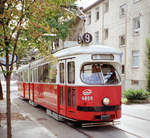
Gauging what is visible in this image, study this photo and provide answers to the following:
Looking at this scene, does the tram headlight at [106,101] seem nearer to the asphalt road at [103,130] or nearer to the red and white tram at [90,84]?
the red and white tram at [90,84]

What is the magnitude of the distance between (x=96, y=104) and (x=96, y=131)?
952 mm

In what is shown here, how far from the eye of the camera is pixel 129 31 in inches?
882

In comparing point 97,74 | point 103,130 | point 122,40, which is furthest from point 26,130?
point 122,40

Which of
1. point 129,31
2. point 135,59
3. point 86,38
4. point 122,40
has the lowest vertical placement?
point 86,38

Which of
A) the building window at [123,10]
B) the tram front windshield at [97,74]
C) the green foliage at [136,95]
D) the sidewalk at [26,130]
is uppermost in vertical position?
the building window at [123,10]

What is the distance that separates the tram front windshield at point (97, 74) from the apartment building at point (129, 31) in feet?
38.7

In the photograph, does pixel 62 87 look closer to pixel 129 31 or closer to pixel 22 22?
pixel 22 22

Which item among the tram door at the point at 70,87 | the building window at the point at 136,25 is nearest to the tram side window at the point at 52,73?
the tram door at the point at 70,87

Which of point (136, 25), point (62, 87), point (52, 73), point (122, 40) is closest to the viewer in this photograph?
point (62, 87)

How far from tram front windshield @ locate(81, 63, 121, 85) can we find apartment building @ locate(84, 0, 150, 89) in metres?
11.8

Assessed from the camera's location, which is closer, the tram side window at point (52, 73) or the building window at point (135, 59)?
the tram side window at point (52, 73)

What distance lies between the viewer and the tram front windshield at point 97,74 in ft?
25.6

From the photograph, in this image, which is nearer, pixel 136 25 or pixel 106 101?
pixel 106 101

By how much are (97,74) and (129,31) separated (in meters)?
15.6
